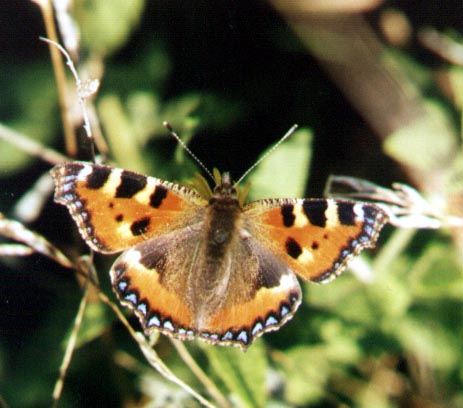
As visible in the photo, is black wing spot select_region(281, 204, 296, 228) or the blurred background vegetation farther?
the blurred background vegetation

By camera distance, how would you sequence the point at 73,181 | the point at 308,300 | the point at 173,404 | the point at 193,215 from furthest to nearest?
the point at 308,300
the point at 173,404
the point at 193,215
the point at 73,181

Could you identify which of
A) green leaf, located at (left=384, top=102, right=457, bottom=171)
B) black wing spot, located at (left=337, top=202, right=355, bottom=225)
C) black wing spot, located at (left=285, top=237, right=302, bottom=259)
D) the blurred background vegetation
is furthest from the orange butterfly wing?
green leaf, located at (left=384, top=102, right=457, bottom=171)

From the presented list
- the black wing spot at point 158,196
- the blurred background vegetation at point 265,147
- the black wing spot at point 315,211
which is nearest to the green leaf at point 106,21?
the blurred background vegetation at point 265,147

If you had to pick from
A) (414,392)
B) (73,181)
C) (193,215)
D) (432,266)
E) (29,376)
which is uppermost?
(73,181)

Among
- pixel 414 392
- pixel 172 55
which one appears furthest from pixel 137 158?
pixel 414 392

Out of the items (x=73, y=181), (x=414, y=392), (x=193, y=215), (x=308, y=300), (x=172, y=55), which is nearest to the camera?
(x=73, y=181)

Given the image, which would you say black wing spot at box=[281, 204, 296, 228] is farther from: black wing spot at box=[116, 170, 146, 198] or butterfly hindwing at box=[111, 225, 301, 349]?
black wing spot at box=[116, 170, 146, 198]

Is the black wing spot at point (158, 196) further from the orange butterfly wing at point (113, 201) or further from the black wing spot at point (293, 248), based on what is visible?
the black wing spot at point (293, 248)

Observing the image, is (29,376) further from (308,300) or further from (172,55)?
(172,55)

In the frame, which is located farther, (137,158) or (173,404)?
(137,158)
